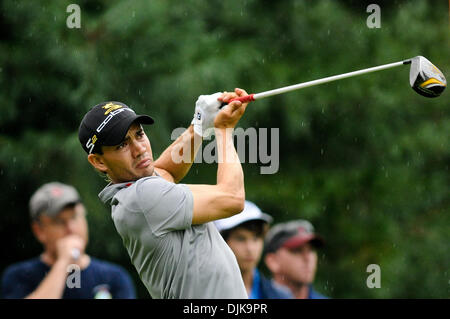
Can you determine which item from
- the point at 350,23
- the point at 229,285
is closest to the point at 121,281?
the point at 229,285

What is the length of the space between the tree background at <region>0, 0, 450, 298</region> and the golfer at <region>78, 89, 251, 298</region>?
5247 mm

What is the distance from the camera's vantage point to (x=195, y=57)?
1030 centimetres

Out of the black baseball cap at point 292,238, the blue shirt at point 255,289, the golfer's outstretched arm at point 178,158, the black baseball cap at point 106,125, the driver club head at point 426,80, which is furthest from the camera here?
the black baseball cap at point 292,238

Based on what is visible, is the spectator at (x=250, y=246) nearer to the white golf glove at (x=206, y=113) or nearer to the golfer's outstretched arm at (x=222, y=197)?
the white golf glove at (x=206, y=113)

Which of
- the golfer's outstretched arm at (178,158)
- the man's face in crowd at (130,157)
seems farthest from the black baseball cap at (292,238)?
the man's face in crowd at (130,157)

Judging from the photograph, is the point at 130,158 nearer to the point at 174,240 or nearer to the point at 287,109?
the point at 174,240

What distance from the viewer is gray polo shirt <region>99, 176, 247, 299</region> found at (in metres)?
4.16

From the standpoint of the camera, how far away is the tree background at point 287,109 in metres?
9.75

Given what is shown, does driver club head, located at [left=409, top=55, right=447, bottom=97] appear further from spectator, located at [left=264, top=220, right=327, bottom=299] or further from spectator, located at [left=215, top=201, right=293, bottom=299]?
spectator, located at [left=264, top=220, right=327, bottom=299]

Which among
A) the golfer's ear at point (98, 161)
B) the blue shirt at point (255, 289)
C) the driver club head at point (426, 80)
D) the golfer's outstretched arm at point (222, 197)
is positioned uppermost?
the driver club head at point (426, 80)

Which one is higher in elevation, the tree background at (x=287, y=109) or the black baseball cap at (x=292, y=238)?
the tree background at (x=287, y=109)

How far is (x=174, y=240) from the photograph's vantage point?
421cm

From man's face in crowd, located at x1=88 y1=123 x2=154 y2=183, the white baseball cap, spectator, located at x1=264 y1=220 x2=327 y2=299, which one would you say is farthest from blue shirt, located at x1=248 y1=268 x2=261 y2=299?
man's face in crowd, located at x1=88 y1=123 x2=154 y2=183

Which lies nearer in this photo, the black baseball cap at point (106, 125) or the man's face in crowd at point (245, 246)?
the black baseball cap at point (106, 125)
